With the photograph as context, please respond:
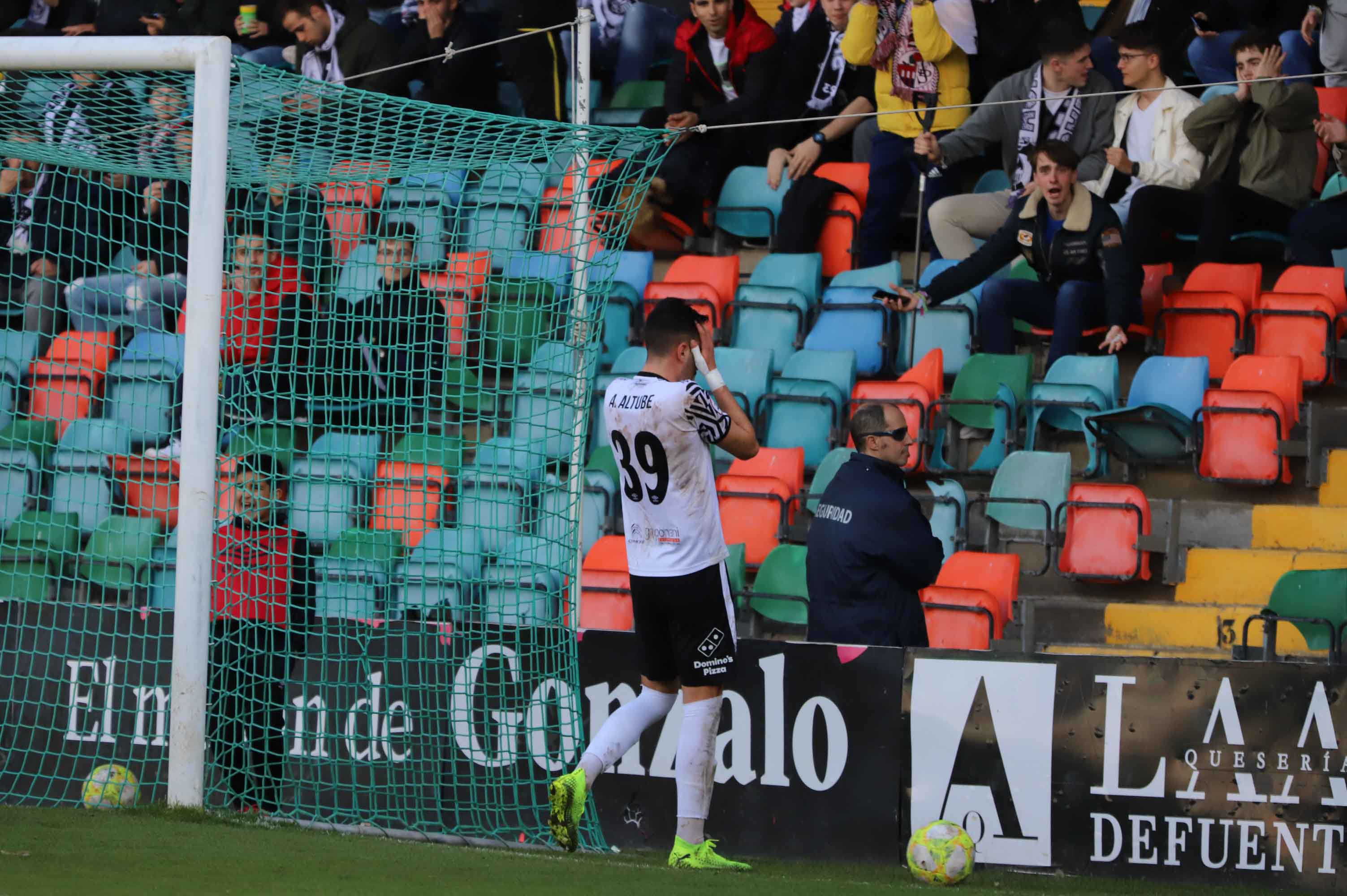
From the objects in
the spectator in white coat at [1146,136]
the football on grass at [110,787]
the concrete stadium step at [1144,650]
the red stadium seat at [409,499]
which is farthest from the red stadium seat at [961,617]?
the football on grass at [110,787]

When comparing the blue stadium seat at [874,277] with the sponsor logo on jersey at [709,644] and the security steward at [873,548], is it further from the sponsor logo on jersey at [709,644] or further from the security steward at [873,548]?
the sponsor logo on jersey at [709,644]

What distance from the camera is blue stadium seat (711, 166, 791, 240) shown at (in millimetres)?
9969

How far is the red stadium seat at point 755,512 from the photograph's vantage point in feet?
25.4

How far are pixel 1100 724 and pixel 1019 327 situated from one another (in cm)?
364

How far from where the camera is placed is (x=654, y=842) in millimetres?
6109

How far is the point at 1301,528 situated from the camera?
7375 millimetres

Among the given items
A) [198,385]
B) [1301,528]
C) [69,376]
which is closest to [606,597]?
[198,385]

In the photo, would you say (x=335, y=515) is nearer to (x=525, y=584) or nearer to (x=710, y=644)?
(x=525, y=584)

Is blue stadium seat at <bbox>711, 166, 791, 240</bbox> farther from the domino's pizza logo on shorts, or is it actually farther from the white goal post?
the domino's pizza logo on shorts

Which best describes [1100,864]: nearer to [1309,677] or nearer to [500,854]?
[1309,677]

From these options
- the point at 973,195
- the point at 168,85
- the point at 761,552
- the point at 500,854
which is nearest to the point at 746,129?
the point at 973,195

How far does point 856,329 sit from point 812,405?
718mm

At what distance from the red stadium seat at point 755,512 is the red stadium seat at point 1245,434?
200cm

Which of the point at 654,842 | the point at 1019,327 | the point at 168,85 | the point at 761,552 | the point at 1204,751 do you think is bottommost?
the point at 654,842
